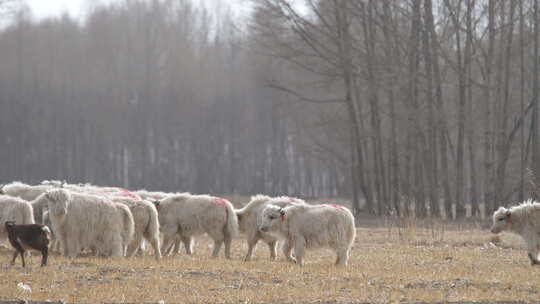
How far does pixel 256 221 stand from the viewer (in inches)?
742

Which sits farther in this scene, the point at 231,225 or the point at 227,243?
the point at 227,243

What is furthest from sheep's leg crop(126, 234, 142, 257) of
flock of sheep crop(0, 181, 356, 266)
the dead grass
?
the dead grass

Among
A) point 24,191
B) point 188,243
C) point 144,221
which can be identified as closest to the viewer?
point 144,221

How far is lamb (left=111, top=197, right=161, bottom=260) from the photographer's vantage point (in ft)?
56.7

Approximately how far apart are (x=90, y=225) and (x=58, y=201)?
0.77m

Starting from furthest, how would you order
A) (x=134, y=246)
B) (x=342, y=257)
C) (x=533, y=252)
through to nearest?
(x=134, y=246) → (x=533, y=252) → (x=342, y=257)

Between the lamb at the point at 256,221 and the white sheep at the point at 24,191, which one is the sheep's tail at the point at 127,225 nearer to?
the lamb at the point at 256,221

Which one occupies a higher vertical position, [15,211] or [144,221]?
[15,211]

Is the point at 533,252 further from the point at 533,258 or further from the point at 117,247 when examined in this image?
the point at 117,247

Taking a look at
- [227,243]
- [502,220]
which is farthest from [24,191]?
[502,220]

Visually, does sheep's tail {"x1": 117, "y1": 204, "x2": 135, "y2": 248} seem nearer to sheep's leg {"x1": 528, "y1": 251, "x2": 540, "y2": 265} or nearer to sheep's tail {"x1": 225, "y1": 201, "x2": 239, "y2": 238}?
sheep's tail {"x1": 225, "y1": 201, "x2": 239, "y2": 238}

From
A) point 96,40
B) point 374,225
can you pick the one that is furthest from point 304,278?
point 96,40

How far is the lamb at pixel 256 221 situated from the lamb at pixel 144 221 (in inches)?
76.8

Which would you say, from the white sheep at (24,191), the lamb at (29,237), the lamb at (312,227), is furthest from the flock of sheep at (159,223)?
the white sheep at (24,191)
